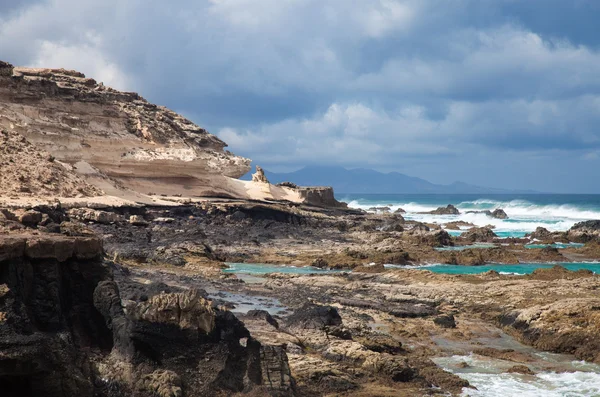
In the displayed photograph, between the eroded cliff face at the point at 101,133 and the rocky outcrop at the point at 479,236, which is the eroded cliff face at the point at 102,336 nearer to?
the eroded cliff face at the point at 101,133

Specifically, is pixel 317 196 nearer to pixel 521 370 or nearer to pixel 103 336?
pixel 521 370

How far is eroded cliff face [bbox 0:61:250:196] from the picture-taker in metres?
43.0

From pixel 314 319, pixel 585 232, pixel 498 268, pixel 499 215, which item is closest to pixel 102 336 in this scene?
pixel 314 319

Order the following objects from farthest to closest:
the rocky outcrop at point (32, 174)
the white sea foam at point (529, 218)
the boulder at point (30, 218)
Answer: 1. the white sea foam at point (529, 218)
2. the rocky outcrop at point (32, 174)
3. the boulder at point (30, 218)

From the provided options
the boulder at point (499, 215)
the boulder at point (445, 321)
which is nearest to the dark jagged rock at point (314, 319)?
the boulder at point (445, 321)

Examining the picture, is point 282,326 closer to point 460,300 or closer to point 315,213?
point 460,300

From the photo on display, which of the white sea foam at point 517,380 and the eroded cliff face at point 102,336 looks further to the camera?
the white sea foam at point 517,380

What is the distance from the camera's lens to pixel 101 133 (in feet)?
153

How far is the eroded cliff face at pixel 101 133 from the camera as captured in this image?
43.0m

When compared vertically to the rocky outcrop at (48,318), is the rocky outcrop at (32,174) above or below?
above

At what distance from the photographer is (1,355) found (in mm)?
6141

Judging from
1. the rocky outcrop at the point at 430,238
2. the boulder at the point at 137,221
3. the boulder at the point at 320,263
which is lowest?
the boulder at the point at 320,263

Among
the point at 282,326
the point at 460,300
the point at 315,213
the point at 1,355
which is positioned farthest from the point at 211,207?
the point at 1,355

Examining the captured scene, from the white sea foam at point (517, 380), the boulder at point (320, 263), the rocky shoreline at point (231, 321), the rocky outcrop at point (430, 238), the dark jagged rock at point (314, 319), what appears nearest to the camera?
the rocky shoreline at point (231, 321)
